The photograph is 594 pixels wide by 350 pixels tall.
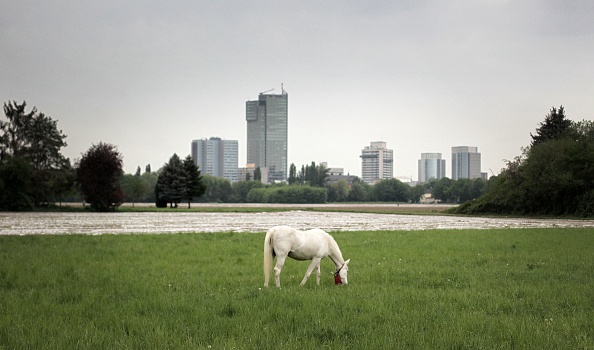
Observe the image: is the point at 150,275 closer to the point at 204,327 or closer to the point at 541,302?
the point at 204,327

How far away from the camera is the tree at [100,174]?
Result: 7200 cm

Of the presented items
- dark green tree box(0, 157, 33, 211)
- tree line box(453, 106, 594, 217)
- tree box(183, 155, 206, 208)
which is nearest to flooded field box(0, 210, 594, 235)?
tree line box(453, 106, 594, 217)

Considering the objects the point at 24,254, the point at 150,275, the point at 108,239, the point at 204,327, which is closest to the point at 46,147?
the point at 108,239

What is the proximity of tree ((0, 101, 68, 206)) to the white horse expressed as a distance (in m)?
72.9

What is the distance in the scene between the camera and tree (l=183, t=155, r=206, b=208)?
319 feet

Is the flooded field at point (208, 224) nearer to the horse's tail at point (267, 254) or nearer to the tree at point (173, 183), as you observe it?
the horse's tail at point (267, 254)

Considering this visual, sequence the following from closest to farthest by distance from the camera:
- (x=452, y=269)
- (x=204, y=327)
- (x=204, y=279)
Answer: (x=204, y=327) < (x=204, y=279) < (x=452, y=269)

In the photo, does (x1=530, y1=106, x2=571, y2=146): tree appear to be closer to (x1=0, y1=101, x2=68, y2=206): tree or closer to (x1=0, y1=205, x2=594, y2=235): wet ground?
(x1=0, y1=205, x2=594, y2=235): wet ground

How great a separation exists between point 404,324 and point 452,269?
725 centimetres

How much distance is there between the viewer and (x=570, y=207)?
60188 millimetres

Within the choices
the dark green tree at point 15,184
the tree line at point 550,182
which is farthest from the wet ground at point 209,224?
the dark green tree at point 15,184

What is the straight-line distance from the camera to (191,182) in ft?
321

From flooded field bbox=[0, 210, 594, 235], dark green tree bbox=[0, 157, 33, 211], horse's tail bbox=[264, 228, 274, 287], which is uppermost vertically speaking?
dark green tree bbox=[0, 157, 33, 211]

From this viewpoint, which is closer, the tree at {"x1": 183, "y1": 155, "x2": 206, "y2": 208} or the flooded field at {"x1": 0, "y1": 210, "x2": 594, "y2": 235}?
the flooded field at {"x1": 0, "y1": 210, "x2": 594, "y2": 235}
